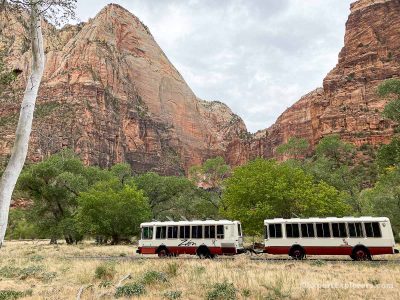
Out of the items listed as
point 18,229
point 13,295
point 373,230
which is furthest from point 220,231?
point 18,229

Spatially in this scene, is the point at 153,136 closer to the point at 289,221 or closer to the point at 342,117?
the point at 342,117

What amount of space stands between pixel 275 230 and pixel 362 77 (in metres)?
97.6

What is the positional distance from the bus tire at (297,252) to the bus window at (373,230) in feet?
12.7

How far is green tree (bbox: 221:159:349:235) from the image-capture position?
3184cm

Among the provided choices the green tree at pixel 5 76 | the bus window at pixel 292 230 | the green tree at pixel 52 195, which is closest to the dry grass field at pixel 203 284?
the bus window at pixel 292 230

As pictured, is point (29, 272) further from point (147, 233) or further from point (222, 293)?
point (147, 233)

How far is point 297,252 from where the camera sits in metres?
21.9

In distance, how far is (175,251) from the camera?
81.6 ft

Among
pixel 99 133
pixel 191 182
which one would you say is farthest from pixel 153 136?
pixel 191 182

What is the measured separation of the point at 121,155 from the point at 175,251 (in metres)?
111

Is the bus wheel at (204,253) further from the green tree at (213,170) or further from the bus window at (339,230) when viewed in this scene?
the green tree at (213,170)

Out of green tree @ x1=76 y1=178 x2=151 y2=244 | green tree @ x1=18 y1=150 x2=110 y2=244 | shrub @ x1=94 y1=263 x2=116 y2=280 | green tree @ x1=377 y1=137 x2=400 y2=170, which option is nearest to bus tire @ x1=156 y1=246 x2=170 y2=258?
shrub @ x1=94 y1=263 x2=116 y2=280

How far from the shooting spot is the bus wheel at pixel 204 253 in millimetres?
23523

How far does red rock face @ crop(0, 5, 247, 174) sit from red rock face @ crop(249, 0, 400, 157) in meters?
66.5
